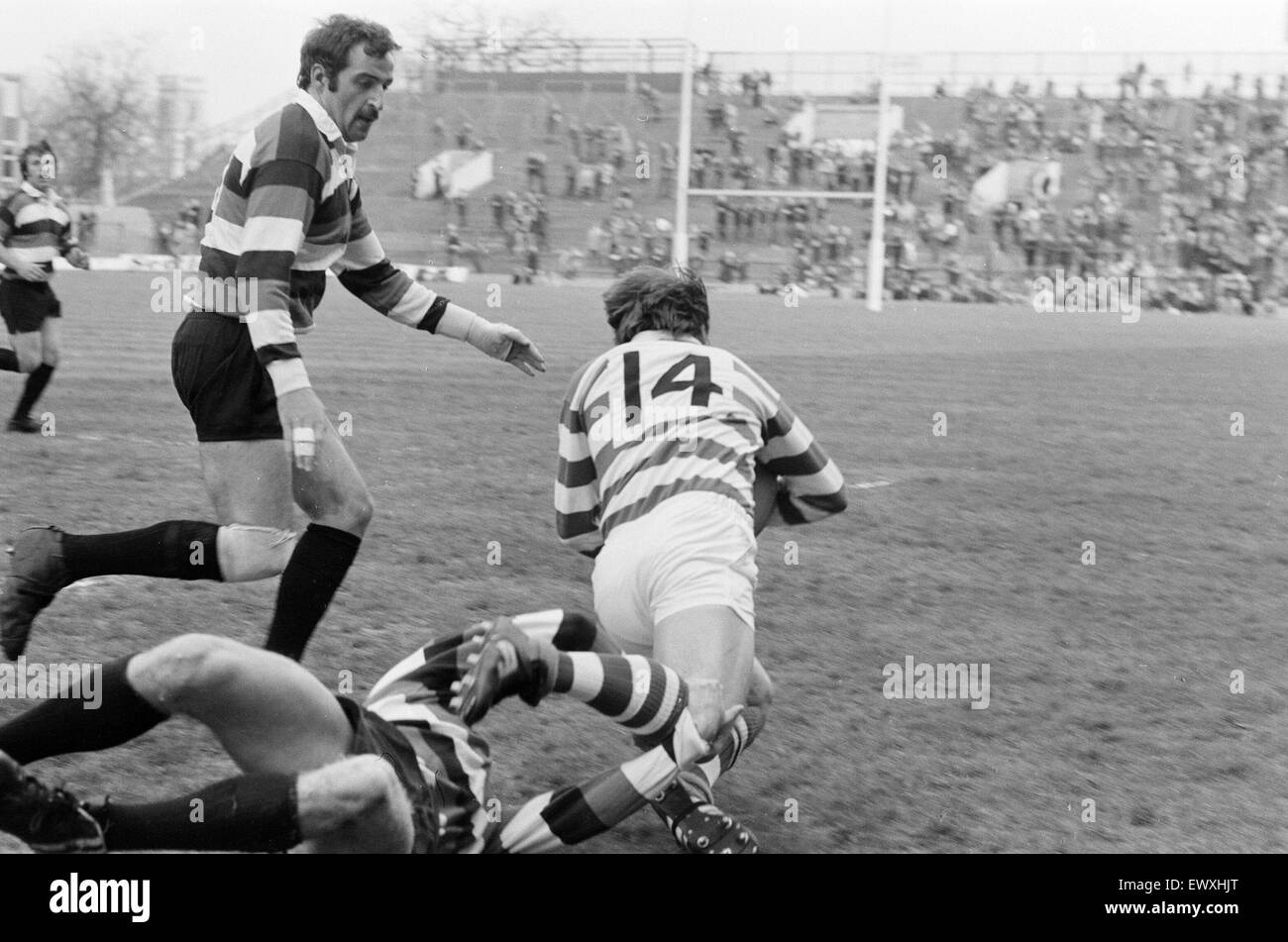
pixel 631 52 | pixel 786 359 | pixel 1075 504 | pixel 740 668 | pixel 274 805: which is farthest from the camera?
pixel 631 52

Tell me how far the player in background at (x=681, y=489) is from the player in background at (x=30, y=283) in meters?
6.17

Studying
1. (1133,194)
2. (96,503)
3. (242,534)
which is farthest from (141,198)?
(242,534)

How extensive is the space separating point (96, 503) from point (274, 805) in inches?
196

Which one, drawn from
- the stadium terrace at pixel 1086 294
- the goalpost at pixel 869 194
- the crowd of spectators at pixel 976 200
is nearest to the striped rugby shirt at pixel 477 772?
the goalpost at pixel 869 194

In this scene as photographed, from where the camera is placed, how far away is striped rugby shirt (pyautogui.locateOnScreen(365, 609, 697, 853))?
302cm

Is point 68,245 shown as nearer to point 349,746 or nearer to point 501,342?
point 501,342

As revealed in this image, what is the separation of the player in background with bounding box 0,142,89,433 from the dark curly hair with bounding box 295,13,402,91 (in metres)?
5.47

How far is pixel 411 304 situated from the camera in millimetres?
5031

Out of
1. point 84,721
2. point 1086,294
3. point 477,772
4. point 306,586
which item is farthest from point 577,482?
point 1086,294

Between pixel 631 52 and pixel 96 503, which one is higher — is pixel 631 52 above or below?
above

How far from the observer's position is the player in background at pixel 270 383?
4.05 meters

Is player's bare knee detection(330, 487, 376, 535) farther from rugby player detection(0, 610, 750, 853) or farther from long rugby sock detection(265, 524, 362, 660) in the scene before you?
rugby player detection(0, 610, 750, 853)

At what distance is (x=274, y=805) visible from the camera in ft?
8.89
